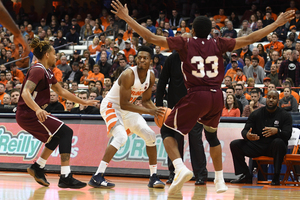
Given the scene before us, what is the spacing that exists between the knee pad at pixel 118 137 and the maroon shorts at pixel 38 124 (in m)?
0.88

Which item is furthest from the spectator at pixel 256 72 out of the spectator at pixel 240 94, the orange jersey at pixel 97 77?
the orange jersey at pixel 97 77

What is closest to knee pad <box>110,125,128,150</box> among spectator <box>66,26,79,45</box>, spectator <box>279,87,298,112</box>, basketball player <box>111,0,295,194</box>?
basketball player <box>111,0,295,194</box>

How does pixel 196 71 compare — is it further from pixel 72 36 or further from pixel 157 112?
pixel 72 36

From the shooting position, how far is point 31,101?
5938mm

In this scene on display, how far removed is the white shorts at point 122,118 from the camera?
22.3 feet

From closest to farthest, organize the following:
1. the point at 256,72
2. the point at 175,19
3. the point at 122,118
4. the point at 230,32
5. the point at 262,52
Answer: the point at 122,118 → the point at 256,72 → the point at 262,52 → the point at 230,32 → the point at 175,19

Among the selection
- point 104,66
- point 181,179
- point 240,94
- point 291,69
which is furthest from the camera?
point 104,66

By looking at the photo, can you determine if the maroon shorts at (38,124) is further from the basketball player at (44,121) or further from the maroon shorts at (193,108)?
the maroon shorts at (193,108)

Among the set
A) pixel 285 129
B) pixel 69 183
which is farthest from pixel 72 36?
pixel 69 183

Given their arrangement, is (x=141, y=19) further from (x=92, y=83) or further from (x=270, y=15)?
(x=92, y=83)

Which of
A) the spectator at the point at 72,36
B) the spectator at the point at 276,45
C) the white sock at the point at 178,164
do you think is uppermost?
the spectator at the point at 72,36

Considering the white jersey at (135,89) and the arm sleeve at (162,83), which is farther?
the arm sleeve at (162,83)

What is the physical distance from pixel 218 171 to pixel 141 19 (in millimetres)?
17809

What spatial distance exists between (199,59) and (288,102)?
22.7ft
